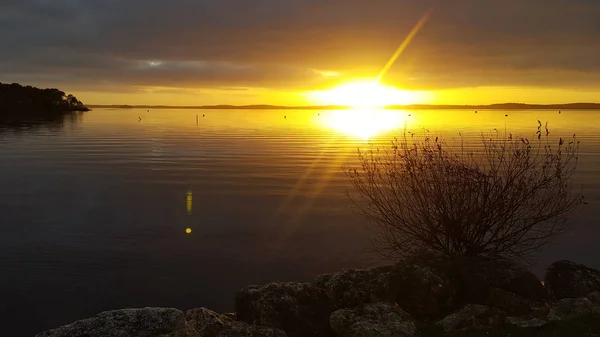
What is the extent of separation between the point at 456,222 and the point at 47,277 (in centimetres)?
1380

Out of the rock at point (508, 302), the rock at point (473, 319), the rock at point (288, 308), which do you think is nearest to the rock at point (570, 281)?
the rock at point (508, 302)

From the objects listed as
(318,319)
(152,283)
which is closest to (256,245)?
(152,283)

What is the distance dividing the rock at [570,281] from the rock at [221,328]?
809 cm

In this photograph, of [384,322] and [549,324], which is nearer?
[549,324]

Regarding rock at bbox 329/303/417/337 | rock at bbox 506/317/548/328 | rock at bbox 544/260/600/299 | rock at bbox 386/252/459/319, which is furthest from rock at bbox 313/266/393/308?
rock at bbox 544/260/600/299

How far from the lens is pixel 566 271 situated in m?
13.3

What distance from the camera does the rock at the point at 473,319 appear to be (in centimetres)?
1031

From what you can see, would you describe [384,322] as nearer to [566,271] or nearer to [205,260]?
[566,271]

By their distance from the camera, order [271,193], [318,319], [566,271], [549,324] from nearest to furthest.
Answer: [549,324] → [318,319] → [566,271] → [271,193]

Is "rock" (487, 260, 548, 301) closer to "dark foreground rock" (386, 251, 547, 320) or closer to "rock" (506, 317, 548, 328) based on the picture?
"dark foreground rock" (386, 251, 547, 320)

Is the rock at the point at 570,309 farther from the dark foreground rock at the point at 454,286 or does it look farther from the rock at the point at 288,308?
the rock at the point at 288,308

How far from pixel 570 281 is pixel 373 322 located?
6403mm

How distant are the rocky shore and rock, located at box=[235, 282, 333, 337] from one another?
0.08ft

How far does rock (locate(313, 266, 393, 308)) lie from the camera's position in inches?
497
